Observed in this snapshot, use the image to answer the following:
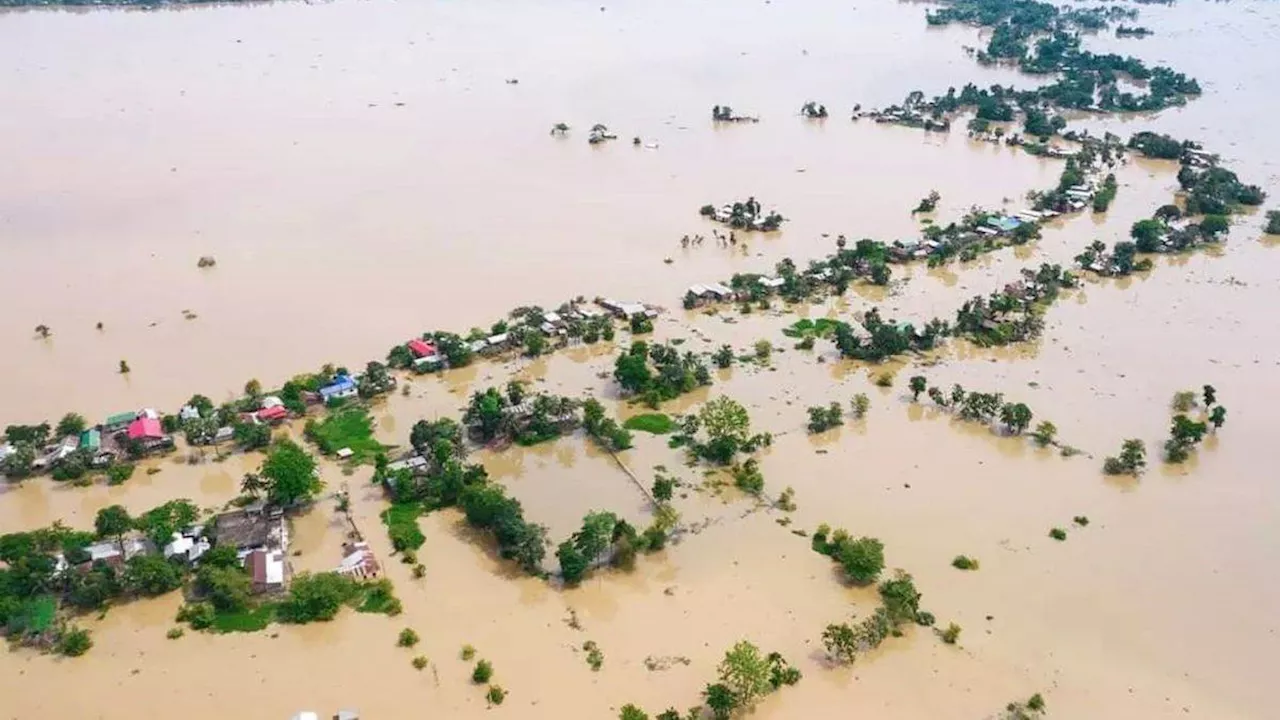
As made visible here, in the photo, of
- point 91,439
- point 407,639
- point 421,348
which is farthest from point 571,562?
point 91,439

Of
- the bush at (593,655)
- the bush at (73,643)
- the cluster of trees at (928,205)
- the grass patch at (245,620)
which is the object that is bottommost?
the cluster of trees at (928,205)

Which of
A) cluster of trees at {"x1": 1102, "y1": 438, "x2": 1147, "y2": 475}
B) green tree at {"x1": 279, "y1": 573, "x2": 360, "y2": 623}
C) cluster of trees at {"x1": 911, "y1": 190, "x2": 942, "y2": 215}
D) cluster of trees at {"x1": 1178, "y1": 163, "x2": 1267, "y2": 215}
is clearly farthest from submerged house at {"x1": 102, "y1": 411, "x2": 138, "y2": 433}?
cluster of trees at {"x1": 1178, "y1": 163, "x2": 1267, "y2": 215}

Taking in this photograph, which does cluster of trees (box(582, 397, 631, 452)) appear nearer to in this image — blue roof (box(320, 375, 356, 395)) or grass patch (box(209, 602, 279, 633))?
blue roof (box(320, 375, 356, 395))

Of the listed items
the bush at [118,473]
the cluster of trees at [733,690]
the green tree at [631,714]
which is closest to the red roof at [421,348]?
the bush at [118,473]

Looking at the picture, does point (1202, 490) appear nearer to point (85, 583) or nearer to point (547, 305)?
point (547, 305)

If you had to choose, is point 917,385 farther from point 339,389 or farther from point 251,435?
point 251,435

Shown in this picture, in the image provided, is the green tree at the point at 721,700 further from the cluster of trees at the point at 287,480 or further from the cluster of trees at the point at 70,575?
the cluster of trees at the point at 70,575
